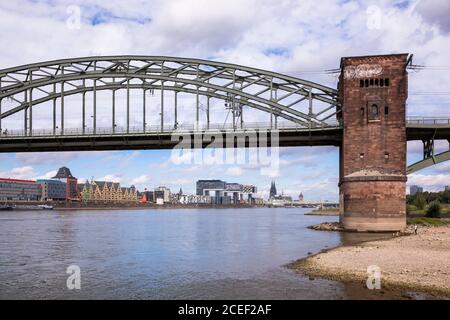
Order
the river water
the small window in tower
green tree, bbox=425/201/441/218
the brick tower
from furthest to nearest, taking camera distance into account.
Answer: green tree, bbox=425/201/441/218, the small window in tower, the brick tower, the river water

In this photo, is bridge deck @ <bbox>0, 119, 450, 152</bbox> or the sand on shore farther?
bridge deck @ <bbox>0, 119, 450, 152</bbox>

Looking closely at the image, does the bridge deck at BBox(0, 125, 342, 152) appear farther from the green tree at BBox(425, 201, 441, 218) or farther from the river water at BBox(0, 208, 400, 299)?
the green tree at BBox(425, 201, 441, 218)

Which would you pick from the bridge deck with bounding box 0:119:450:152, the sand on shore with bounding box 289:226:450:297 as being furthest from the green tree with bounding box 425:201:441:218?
the sand on shore with bounding box 289:226:450:297

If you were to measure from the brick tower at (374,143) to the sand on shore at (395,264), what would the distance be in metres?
13.9

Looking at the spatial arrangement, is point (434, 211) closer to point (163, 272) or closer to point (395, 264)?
point (395, 264)

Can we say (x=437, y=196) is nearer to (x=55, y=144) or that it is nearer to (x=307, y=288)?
(x=55, y=144)

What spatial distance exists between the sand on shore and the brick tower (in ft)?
45.7

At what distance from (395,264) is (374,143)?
1132 inches

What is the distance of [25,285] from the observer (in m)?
25.2

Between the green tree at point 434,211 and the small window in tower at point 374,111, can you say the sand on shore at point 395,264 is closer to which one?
the small window in tower at point 374,111

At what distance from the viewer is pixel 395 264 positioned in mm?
28312

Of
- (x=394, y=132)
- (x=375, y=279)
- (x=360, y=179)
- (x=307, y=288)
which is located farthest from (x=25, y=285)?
(x=394, y=132)

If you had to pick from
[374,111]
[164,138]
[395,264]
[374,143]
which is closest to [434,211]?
[374,143]

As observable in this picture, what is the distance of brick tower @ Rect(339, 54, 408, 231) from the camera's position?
Result: 53.6 m
